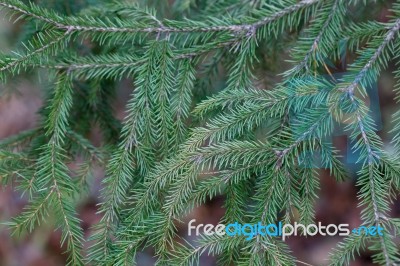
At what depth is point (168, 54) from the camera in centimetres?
105

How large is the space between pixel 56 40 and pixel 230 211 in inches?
20.3

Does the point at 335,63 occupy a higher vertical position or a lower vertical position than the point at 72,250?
higher

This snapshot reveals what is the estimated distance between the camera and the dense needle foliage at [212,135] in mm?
908

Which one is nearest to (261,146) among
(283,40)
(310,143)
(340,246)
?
(310,143)

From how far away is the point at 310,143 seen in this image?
911 millimetres

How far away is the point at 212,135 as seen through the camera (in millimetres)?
932

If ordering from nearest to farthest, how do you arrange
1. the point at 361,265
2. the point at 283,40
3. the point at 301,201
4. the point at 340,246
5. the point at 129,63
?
the point at 340,246 → the point at 301,201 → the point at 129,63 → the point at 283,40 → the point at 361,265

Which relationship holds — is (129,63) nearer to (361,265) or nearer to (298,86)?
(298,86)

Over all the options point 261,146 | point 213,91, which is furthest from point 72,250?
point 213,91

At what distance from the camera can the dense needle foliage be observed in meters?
0.91

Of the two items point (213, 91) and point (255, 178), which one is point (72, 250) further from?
point (213, 91)

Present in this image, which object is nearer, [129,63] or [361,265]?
[129,63]

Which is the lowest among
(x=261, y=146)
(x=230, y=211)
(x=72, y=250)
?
(x=72, y=250)

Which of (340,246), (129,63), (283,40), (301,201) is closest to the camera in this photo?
(340,246)
